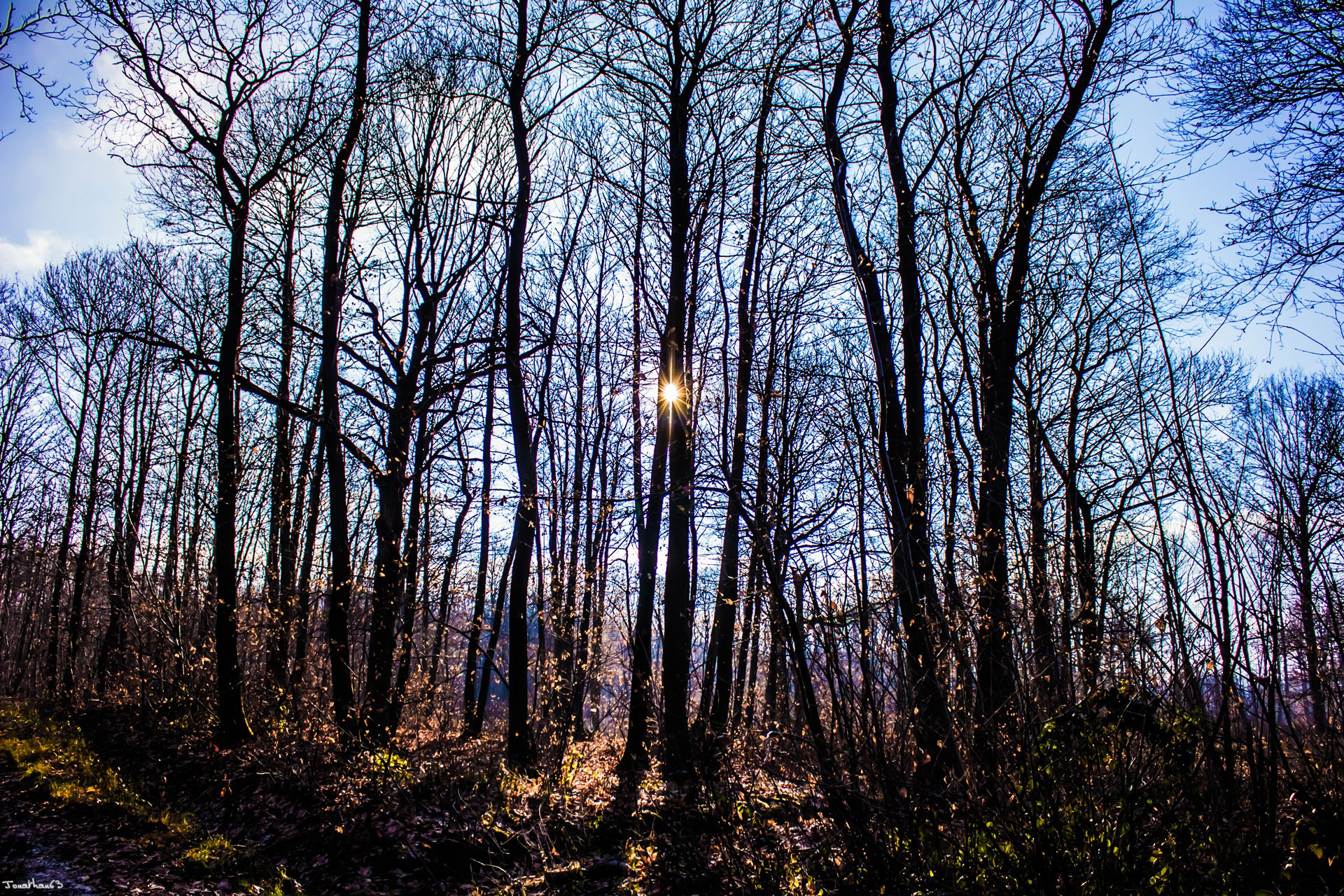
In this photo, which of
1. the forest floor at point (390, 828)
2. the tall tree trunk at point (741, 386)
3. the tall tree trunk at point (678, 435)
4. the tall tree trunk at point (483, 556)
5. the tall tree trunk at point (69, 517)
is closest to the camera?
the forest floor at point (390, 828)

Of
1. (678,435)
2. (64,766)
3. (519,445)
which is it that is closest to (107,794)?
(64,766)

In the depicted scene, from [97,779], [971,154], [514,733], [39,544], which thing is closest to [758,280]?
[971,154]

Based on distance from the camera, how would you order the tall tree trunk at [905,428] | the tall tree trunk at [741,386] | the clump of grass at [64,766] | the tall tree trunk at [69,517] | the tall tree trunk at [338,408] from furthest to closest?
the tall tree trunk at [69,517], the tall tree trunk at [741,386], the tall tree trunk at [338,408], the clump of grass at [64,766], the tall tree trunk at [905,428]

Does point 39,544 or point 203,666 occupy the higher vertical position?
point 39,544

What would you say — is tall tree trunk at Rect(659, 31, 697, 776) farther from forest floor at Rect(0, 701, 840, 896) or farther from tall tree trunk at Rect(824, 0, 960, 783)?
tall tree trunk at Rect(824, 0, 960, 783)

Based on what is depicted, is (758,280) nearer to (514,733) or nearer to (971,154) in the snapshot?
(971,154)

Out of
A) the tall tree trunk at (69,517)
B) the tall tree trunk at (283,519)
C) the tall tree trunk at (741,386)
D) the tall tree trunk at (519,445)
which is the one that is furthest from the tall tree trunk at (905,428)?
the tall tree trunk at (69,517)

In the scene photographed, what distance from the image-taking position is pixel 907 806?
9.75ft

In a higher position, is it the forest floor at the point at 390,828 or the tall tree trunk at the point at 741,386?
the tall tree trunk at the point at 741,386

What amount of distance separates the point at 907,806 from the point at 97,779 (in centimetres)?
894

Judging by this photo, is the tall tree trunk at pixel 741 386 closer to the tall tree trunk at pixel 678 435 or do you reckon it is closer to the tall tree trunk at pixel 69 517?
the tall tree trunk at pixel 678 435

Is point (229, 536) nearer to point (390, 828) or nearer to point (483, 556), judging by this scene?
point (390, 828)

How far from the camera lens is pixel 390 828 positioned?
523cm

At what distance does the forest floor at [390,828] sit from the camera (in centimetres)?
420
